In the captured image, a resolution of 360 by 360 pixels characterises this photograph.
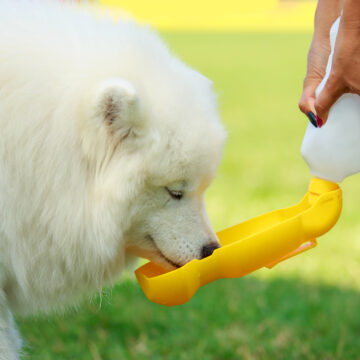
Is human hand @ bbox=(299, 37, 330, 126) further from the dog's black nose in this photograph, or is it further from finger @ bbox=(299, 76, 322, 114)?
the dog's black nose

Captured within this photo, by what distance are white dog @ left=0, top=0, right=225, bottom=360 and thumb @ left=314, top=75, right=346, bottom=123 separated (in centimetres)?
47

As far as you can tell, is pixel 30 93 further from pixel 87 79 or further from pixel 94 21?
pixel 94 21

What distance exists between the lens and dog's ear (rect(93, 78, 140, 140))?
2.29 meters

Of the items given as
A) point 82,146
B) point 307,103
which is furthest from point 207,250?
point 307,103

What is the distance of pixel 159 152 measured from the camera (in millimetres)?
2471

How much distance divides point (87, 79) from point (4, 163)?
1.61 feet

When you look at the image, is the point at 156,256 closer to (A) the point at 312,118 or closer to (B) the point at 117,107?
(B) the point at 117,107

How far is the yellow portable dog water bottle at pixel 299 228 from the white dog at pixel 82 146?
0.86 ft

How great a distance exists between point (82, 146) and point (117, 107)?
0.24 meters

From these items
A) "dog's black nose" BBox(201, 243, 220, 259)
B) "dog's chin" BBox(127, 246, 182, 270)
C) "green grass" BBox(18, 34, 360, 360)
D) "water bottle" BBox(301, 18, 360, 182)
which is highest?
"water bottle" BBox(301, 18, 360, 182)

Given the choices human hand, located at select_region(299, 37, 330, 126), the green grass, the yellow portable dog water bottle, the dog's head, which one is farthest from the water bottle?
the green grass

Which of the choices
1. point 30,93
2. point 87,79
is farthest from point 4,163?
point 87,79

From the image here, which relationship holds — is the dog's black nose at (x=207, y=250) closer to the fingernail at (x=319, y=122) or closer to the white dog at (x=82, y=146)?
the white dog at (x=82, y=146)

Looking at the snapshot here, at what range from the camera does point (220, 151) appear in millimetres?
2641
